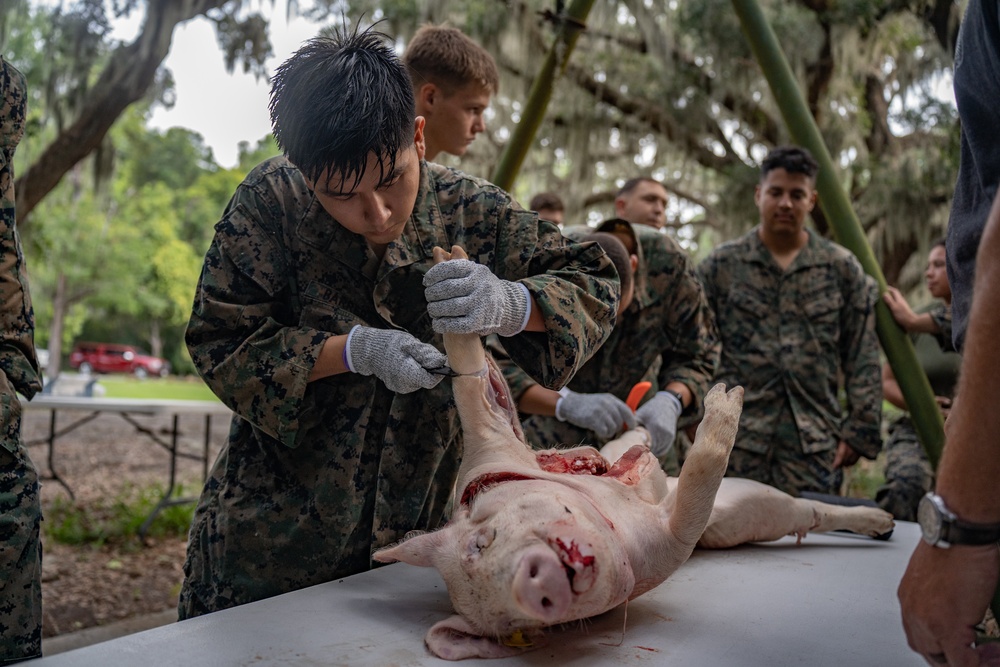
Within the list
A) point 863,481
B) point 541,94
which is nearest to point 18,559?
point 541,94

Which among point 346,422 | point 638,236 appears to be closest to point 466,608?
point 346,422

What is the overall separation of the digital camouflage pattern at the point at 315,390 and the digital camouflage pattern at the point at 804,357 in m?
2.65

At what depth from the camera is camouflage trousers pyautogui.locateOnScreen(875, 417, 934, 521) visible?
15.4ft

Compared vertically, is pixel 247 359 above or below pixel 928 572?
above

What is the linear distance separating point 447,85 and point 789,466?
294cm

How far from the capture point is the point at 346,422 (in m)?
2.07

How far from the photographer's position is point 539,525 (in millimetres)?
1575

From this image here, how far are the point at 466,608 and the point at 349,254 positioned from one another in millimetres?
974

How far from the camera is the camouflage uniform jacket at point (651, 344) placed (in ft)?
11.4

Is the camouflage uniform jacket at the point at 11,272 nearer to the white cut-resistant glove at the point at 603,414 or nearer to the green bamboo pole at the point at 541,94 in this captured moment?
the white cut-resistant glove at the point at 603,414

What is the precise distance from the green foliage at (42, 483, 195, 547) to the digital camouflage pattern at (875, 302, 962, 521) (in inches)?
218

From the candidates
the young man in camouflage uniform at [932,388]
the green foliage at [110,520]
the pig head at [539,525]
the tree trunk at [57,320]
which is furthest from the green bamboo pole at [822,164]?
the tree trunk at [57,320]

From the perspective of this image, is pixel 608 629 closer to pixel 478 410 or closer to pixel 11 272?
pixel 478 410

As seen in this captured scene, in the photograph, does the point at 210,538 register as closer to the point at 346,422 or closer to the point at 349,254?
the point at 346,422
